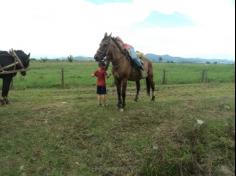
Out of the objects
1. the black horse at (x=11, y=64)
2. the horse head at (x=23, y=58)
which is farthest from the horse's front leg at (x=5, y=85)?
the horse head at (x=23, y=58)

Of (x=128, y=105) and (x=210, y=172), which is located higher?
(x=128, y=105)

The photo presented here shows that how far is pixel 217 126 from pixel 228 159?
1608 millimetres

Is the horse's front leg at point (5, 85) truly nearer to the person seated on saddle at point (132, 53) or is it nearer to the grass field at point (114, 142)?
the grass field at point (114, 142)

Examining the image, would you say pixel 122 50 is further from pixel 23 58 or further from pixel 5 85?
pixel 5 85

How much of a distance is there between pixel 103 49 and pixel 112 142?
293 cm

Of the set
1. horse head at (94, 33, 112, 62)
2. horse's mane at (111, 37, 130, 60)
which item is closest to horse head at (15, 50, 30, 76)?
horse head at (94, 33, 112, 62)

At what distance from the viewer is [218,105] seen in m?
12.8

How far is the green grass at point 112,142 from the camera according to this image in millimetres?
8328

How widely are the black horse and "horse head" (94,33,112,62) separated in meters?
3.37

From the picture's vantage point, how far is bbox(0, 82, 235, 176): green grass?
27.3 feet

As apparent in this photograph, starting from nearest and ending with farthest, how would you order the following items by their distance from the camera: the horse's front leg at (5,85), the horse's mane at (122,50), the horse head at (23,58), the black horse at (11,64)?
the horse's mane at (122,50)
the black horse at (11,64)
the horse's front leg at (5,85)
the horse head at (23,58)

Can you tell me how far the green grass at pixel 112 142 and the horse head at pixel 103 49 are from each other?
1.69m

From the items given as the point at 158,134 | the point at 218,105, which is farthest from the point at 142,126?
the point at 218,105

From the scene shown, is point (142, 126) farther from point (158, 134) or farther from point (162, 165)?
point (162, 165)
